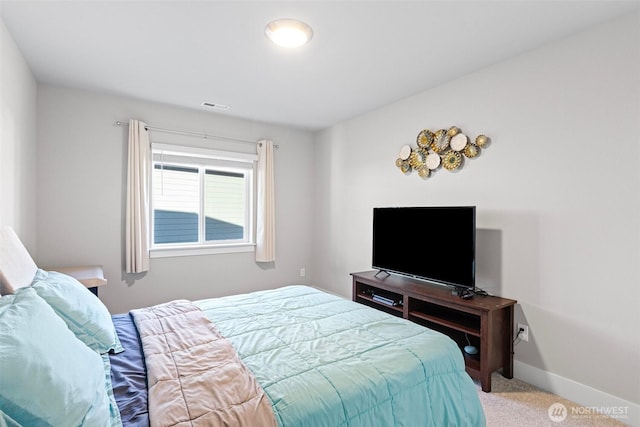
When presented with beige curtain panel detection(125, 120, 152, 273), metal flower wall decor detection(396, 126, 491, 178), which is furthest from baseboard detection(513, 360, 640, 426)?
beige curtain panel detection(125, 120, 152, 273)

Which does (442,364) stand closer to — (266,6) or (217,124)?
(266,6)

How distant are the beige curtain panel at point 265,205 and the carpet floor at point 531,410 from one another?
9.70ft

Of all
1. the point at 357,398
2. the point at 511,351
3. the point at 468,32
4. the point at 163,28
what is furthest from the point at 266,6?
the point at 511,351

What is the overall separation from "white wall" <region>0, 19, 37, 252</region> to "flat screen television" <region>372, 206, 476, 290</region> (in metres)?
3.05

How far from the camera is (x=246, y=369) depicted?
1404 mm

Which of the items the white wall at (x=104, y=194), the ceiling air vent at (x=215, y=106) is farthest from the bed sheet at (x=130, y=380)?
the ceiling air vent at (x=215, y=106)

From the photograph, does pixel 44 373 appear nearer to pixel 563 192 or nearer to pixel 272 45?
pixel 272 45

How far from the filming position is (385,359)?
1.51 meters

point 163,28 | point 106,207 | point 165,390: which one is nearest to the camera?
point 165,390

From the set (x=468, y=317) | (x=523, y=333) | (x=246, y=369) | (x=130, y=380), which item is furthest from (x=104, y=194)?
(x=523, y=333)

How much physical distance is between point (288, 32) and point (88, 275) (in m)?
2.59

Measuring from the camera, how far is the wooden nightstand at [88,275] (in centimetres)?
264

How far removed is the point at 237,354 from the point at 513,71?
9.31 feet

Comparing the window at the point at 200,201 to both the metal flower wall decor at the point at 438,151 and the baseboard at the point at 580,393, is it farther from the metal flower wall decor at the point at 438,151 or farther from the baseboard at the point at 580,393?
the baseboard at the point at 580,393
